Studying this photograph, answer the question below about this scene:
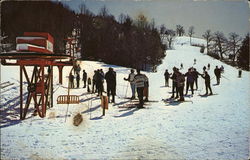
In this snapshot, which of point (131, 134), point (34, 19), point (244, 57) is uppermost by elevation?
point (34, 19)

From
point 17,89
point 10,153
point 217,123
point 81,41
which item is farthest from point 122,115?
point 81,41

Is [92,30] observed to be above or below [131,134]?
above

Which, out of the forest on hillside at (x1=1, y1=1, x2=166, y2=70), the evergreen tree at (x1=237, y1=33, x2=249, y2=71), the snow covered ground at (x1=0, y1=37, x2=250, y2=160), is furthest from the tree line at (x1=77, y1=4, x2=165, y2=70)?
the snow covered ground at (x1=0, y1=37, x2=250, y2=160)

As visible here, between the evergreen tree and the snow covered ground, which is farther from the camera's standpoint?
the evergreen tree

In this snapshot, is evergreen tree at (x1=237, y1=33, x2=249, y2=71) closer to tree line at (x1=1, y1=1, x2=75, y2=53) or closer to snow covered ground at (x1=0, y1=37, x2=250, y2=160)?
tree line at (x1=1, y1=1, x2=75, y2=53)

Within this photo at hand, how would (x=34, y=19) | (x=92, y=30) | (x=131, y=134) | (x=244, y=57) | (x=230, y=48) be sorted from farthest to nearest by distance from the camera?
(x=230, y=48)
(x=92, y=30)
(x=244, y=57)
(x=34, y=19)
(x=131, y=134)

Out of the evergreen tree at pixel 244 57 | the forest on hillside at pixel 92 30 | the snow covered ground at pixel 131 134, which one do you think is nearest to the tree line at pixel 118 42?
the forest on hillside at pixel 92 30

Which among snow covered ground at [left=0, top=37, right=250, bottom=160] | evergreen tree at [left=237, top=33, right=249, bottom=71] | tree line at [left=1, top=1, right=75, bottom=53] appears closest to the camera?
snow covered ground at [left=0, top=37, right=250, bottom=160]

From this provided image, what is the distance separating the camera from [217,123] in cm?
746

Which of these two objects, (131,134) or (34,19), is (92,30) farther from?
(131,134)

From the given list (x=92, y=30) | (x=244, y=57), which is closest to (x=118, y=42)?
(x=92, y=30)

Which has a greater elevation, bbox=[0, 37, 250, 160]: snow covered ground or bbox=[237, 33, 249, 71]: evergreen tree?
bbox=[237, 33, 249, 71]: evergreen tree

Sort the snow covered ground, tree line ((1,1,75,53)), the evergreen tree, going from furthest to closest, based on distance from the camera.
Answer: the evergreen tree
tree line ((1,1,75,53))
the snow covered ground

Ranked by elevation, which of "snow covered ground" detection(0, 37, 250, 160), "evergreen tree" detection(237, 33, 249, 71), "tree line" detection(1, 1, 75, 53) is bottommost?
"snow covered ground" detection(0, 37, 250, 160)
